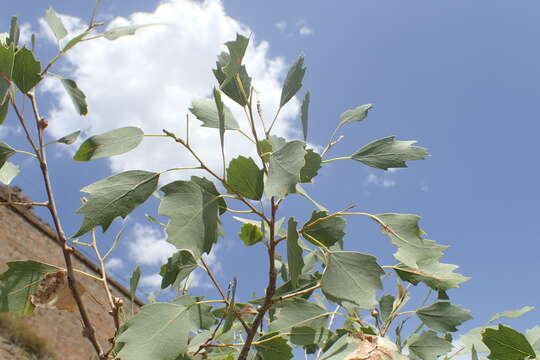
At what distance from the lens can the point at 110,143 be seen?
2.09 ft

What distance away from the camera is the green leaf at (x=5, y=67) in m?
0.61

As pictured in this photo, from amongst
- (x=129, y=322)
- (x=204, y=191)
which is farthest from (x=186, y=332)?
(x=204, y=191)

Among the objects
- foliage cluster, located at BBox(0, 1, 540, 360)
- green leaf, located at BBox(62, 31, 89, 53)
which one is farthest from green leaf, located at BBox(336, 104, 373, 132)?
green leaf, located at BBox(62, 31, 89, 53)

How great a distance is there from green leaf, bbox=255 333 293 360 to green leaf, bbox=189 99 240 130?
0.31m

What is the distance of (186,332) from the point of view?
24.2 inches

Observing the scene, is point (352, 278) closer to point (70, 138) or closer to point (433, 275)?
point (433, 275)

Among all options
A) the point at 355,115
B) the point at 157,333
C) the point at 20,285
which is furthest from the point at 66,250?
the point at 355,115

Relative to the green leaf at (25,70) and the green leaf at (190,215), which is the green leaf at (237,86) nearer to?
the green leaf at (190,215)

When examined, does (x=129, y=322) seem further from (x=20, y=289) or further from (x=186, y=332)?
(x=20, y=289)

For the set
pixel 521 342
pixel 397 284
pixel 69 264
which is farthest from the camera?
→ pixel 397 284

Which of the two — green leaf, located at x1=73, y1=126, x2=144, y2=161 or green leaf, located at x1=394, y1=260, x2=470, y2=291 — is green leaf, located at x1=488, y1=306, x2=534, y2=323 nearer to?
green leaf, located at x1=394, y1=260, x2=470, y2=291

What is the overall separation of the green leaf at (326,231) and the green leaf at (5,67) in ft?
1.43

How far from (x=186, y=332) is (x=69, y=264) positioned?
8.3 inches

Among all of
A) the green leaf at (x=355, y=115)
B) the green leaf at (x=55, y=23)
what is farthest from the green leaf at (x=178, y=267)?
the green leaf at (x=55, y=23)
